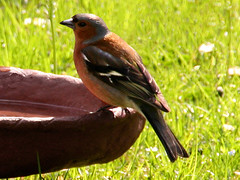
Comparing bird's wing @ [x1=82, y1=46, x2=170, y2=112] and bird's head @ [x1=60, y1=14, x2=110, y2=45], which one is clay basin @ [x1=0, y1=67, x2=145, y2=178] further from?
bird's head @ [x1=60, y1=14, x2=110, y2=45]

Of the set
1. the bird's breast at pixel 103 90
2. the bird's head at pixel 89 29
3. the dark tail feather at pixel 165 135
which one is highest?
the bird's head at pixel 89 29

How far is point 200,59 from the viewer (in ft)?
18.7

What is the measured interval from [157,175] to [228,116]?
41.2 inches

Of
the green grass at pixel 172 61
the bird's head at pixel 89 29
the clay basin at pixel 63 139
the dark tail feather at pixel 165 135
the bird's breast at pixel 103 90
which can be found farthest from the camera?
the green grass at pixel 172 61

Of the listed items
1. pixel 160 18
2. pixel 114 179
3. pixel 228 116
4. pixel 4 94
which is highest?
pixel 160 18

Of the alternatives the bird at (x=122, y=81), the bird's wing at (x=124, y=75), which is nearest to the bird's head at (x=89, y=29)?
the bird at (x=122, y=81)

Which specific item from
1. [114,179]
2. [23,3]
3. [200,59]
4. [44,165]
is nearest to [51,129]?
[44,165]

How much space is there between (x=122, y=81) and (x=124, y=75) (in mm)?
39

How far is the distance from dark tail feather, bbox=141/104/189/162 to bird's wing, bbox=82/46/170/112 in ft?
0.30

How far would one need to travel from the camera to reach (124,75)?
334 cm

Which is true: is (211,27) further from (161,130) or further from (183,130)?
(161,130)

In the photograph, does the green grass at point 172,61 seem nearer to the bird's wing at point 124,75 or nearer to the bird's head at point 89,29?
the bird's wing at point 124,75

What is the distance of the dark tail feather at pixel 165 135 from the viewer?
309 cm

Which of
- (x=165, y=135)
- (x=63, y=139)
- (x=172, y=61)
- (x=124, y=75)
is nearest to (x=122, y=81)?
(x=124, y=75)
